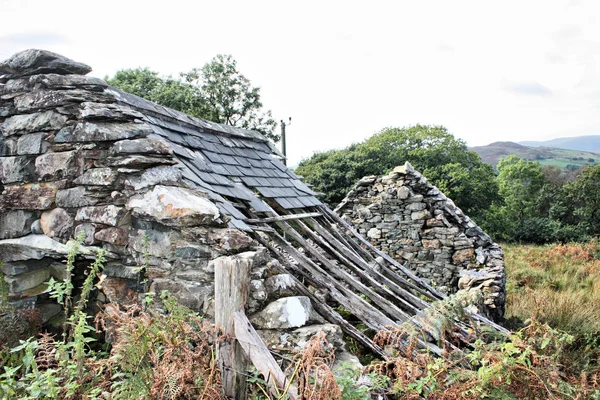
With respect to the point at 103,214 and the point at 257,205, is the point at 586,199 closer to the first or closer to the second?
the point at 257,205

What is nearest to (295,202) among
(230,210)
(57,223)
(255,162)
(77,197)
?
(255,162)

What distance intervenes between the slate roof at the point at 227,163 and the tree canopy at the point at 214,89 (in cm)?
1824

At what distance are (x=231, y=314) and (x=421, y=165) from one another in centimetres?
2273

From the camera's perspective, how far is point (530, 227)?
22453 mm

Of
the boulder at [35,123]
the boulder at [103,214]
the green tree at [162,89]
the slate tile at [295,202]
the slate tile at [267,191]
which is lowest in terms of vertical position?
the slate tile at [295,202]

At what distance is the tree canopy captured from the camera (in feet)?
77.1

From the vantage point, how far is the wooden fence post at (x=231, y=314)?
2373 millimetres

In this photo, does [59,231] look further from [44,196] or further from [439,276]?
[439,276]

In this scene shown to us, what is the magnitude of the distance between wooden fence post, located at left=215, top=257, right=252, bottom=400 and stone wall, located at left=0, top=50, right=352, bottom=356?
1.29 ft

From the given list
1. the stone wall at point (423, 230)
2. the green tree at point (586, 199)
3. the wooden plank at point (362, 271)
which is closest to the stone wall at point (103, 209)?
the wooden plank at point (362, 271)

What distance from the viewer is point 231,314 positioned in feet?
8.04

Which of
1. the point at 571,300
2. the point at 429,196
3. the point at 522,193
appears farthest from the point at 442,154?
the point at 571,300

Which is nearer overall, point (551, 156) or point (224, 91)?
point (224, 91)

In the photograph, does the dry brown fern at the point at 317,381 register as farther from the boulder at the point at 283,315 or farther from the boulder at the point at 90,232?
the boulder at the point at 90,232
